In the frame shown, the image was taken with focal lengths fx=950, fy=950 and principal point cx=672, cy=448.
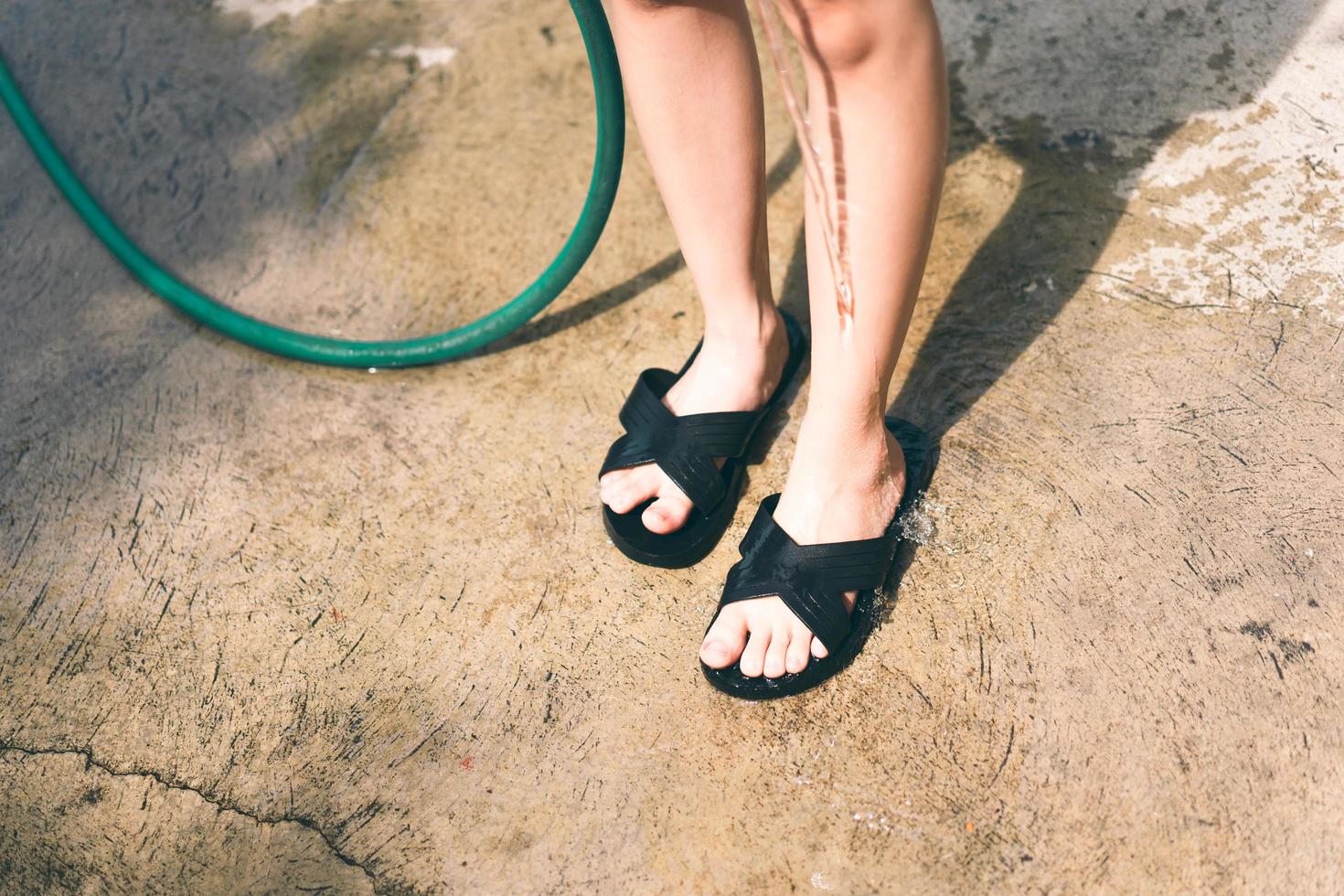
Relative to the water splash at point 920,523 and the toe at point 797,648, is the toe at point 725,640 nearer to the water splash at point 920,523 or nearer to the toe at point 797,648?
the toe at point 797,648

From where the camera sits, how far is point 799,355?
1.65m

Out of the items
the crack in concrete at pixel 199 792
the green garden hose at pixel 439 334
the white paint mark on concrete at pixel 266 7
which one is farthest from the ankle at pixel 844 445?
the white paint mark on concrete at pixel 266 7

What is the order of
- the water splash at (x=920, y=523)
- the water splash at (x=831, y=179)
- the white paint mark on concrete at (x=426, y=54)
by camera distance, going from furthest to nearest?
the white paint mark on concrete at (x=426, y=54), the water splash at (x=920, y=523), the water splash at (x=831, y=179)

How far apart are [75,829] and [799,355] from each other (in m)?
1.30

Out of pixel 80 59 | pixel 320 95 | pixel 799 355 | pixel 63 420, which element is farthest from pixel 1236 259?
pixel 80 59

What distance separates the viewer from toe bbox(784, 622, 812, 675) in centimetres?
129

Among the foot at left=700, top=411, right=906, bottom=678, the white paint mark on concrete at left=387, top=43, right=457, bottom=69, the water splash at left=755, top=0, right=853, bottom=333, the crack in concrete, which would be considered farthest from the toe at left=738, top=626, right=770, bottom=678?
the white paint mark on concrete at left=387, top=43, right=457, bottom=69

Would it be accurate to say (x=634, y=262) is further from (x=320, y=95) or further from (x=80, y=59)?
Answer: (x=80, y=59)

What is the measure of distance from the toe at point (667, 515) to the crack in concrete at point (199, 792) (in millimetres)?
602

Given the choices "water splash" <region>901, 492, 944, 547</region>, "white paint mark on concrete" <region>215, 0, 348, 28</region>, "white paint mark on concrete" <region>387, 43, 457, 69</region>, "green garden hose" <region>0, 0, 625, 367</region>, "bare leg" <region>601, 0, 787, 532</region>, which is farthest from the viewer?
"white paint mark on concrete" <region>215, 0, 348, 28</region>

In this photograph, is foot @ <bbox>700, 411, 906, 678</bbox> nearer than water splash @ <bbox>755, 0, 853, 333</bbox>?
No

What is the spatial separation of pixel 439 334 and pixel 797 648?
0.95 meters

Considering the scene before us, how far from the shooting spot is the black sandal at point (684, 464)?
144cm

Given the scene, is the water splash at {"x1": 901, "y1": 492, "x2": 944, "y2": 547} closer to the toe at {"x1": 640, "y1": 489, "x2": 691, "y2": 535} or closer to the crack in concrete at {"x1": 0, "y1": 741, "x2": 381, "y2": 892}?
the toe at {"x1": 640, "y1": 489, "x2": 691, "y2": 535}
